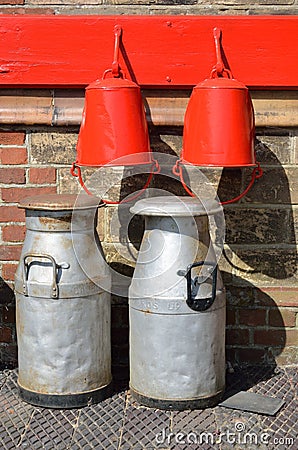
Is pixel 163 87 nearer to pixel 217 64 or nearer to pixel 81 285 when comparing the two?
pixel 217 64

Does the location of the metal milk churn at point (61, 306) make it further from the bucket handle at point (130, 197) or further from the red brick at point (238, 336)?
the red brick at point (238, 336)

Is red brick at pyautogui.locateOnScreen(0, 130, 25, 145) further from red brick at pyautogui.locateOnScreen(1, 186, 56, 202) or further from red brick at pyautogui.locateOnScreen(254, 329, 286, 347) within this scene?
red brick at pyautogui.locateOnScreen(254, 329, 286, 347)

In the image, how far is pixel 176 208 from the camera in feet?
8.54

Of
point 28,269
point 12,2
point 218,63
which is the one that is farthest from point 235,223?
point 12,2

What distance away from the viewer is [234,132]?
2.65m

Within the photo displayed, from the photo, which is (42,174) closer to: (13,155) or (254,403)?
(13,155)

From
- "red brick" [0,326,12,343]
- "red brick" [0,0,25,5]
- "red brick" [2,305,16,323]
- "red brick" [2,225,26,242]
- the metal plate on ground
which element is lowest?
the metal plate on ground

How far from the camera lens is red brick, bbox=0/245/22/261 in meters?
3.15

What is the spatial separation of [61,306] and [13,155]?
2.73 ft

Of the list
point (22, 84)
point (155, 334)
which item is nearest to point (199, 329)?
point (155, 334)

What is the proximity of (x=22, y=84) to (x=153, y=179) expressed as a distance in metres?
0.75

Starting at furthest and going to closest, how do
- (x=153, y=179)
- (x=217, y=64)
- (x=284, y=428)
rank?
(x=153, y=179), (x=217, y=64), (x=284, y=428)

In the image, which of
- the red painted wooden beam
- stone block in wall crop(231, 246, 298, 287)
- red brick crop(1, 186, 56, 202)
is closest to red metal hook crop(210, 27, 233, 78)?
the red painted wooden beam

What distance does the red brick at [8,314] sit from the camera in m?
3.18
